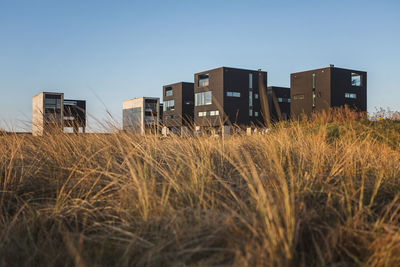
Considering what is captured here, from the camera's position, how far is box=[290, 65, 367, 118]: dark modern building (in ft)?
90.0

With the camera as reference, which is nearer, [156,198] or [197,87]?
[156,198]

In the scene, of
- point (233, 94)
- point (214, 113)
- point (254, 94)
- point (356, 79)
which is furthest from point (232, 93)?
point (356, 79)

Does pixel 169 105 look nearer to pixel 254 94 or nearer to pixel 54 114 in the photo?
pixel 254 94

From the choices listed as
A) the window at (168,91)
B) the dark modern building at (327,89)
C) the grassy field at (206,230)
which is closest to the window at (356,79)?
the dark modern building at (327,89)

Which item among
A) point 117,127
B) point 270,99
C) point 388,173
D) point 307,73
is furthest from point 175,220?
point 270,99

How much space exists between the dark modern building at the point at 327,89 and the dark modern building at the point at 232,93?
3252 millimetres

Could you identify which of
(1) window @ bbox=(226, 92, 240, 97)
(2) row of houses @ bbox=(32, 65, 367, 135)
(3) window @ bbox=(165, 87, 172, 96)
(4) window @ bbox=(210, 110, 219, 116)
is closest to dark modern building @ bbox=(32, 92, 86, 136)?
(2) row of houses @ bbox=(32, 65, 367, 135)

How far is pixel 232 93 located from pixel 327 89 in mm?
8268

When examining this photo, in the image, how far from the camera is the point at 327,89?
27344 millimetres

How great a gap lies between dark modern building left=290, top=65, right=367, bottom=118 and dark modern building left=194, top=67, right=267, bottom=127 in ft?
10.7

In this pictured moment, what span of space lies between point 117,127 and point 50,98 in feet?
72.4

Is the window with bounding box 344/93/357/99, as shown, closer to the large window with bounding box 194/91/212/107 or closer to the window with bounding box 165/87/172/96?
the large window with bounding box 194/91/212/107

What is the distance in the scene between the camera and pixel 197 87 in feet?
108

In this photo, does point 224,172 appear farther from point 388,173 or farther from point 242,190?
point 388,173
